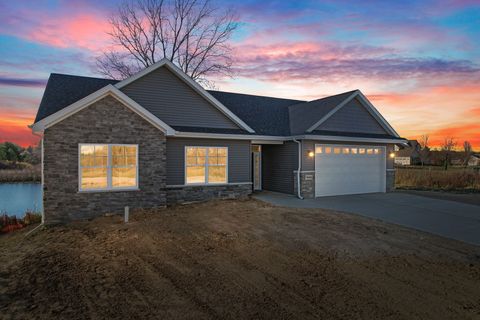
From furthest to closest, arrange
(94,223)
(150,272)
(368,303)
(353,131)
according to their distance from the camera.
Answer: (353,131)
(94,223)
(150,272)
(368,303)

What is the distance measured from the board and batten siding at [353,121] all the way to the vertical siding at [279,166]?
1.95 meters

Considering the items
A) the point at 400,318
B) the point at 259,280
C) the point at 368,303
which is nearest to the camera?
the point at 400,318

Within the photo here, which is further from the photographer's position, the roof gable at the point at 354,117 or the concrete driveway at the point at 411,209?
the roof gable at the point at 354,117

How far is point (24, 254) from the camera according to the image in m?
6.75

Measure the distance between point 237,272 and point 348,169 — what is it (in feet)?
37.3

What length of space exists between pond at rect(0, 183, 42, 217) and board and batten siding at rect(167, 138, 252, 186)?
8492mm

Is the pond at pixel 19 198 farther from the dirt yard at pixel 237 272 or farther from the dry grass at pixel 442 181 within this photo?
the dry grass at pixel 442 181

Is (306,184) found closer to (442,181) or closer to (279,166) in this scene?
(279,166)

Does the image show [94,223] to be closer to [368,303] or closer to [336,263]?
[336,263]

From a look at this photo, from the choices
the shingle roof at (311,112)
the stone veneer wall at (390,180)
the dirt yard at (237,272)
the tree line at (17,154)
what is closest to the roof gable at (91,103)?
the dirt yard at (237,272)

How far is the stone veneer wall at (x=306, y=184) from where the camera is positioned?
13.5 m

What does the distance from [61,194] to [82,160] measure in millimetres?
1254

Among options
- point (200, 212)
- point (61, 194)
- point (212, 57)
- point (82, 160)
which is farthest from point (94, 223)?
point (212, 57)

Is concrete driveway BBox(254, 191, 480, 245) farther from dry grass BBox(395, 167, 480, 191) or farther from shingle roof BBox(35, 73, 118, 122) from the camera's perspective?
shingle roof BBox(35, 73, 118, 122)
